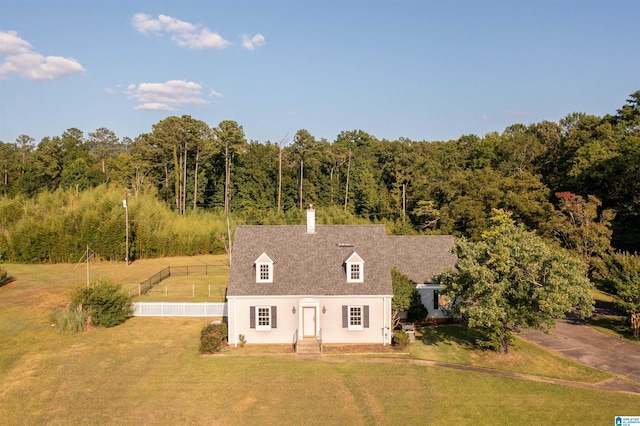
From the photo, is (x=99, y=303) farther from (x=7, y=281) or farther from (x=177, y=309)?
(x=7, y=281)

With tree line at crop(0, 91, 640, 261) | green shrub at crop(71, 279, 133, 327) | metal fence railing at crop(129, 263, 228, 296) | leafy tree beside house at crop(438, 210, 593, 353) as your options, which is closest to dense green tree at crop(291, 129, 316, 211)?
tree line at crop(0, 91, 640, 261)

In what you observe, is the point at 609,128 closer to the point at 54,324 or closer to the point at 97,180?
the point at 54,324

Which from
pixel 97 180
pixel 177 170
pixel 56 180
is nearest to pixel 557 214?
pixel 177 170

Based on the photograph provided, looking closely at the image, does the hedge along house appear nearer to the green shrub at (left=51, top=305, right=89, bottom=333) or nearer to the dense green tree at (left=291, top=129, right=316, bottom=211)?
the green shrub at (left=51, top=305, right=89, bottom=333)

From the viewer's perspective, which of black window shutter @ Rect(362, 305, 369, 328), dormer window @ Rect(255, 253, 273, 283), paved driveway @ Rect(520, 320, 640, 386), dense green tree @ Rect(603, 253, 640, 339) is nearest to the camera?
paved driveway @ Rect(520, 320, 640, 386)

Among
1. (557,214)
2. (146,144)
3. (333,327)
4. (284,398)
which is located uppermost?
(146,144)

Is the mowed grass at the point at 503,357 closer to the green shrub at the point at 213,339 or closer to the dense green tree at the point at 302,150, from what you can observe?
the green shrub at the point at 213,339

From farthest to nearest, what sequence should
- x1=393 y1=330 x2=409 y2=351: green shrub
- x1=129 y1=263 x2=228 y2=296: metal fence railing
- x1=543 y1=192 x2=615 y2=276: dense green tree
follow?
1. x1=129 y1=263 x2=228 y2=296: metal fence railing
2. x1=543 y1=192 x2=615 y2=276: dense green tree
3. x1=393 y1=330 x2=409 y2=351: green shrub
